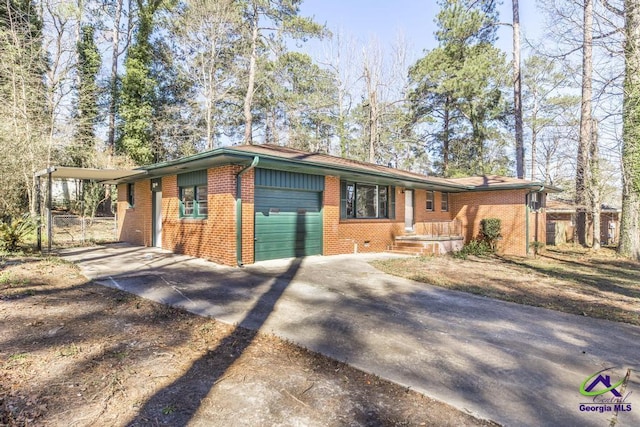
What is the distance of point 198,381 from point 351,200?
9166mm

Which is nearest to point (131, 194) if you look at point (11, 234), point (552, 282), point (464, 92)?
point (11, 234)

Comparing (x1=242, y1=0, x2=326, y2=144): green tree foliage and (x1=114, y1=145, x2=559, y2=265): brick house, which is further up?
(x1=242, y1=0, x2=326, y2=144): green tree foliage

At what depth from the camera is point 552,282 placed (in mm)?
7602

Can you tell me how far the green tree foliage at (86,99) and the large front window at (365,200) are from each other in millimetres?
12649

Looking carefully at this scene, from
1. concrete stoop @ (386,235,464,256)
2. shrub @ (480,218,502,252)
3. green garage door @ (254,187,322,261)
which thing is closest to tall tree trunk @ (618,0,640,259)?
shrub @ (480,218,502,252)

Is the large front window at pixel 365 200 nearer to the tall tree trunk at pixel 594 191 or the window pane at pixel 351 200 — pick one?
the window pane at pixel 351 200

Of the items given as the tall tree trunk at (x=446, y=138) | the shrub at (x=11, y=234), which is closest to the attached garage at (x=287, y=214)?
the shrub at (x=11, y=234)

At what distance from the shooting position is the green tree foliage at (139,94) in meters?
20.7

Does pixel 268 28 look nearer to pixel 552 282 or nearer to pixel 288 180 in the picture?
pixel 288 180

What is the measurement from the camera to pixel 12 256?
8.47 m

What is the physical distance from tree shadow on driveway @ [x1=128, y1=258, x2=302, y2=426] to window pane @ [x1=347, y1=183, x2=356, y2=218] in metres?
7.14

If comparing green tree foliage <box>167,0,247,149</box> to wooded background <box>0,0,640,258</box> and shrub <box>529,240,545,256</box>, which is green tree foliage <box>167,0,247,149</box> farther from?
shrub <box>529,240,545,256</box>

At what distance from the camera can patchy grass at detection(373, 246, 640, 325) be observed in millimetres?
5602

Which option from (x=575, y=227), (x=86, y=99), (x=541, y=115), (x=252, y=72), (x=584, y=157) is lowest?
(x=575, y=227)
